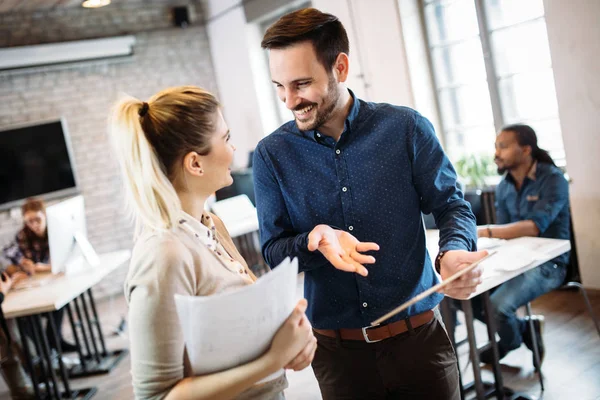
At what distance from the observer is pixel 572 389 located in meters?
3.02

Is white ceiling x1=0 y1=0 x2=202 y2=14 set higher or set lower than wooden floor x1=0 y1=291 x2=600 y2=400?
higher

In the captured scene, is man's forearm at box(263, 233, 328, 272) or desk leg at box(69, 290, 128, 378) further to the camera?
desk leg at box(69, 290, 128, 378)

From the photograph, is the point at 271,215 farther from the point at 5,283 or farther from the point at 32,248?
the point at 32,248

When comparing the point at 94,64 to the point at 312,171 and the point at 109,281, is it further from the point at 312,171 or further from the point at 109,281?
the point at 312,171

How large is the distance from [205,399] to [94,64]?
6.85m

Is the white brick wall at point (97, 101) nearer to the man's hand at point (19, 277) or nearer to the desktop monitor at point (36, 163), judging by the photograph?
the desktop monitor at point (36, 163)

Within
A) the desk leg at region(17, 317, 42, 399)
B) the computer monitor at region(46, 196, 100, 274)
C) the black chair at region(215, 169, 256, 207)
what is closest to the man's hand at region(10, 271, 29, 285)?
the computer monitor at region(46, 196, 100, 274)

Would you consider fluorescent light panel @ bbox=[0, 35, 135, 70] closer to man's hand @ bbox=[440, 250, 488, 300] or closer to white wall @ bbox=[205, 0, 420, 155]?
white wall @ bbox=[205, 0, 420, 155]

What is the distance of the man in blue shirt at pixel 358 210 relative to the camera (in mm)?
1596

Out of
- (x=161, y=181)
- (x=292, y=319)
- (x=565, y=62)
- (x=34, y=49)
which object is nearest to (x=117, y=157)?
(x=161, y=181)

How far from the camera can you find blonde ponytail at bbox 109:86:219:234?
119 cm

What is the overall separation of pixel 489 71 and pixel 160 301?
4.35 meters

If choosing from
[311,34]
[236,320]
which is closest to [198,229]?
[236,320]

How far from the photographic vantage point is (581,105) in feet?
13.0
